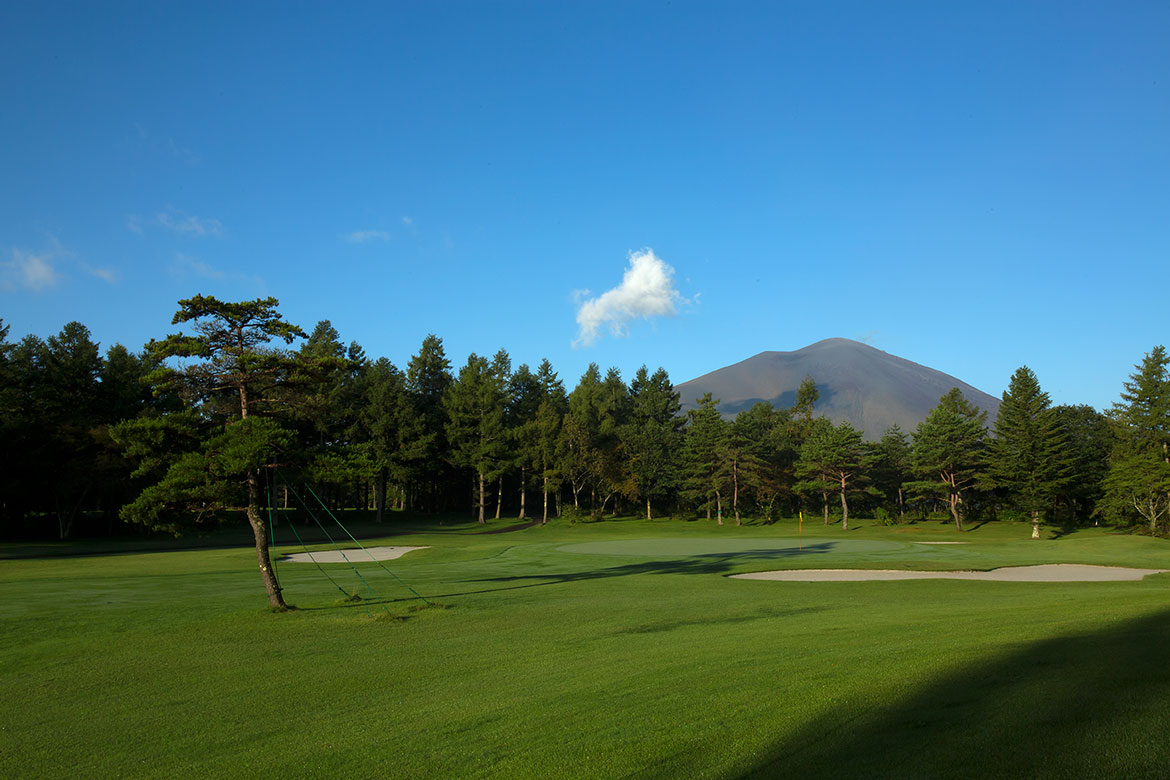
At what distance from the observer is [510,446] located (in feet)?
248

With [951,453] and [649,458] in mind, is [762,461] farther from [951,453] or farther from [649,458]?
[951,453]

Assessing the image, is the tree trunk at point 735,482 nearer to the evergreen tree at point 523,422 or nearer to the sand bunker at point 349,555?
the evergreen tree at point 523,422

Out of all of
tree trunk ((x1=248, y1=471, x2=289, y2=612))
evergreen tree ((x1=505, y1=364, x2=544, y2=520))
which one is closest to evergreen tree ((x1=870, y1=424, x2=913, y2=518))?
evergreen tree ((x1=505, y1=364, x2=544, y2=520))

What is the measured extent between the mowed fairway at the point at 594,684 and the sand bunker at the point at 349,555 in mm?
12890

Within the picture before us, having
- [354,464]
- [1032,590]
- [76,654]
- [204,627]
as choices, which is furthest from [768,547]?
[76,654]

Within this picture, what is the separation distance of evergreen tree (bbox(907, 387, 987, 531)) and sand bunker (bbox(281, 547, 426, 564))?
1921 inches

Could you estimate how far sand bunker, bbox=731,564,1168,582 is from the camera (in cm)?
2353

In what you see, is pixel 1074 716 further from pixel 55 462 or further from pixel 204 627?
pixel 55 462

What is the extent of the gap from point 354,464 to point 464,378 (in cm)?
5512

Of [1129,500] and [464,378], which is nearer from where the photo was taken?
[1129,500]

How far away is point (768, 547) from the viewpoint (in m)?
40.5

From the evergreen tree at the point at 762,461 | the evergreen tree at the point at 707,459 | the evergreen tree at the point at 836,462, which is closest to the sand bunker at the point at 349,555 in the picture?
the evergreen tree at the point at 707,459

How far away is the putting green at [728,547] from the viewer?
35.8 meters

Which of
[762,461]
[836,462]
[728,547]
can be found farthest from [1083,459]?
[728,547]
